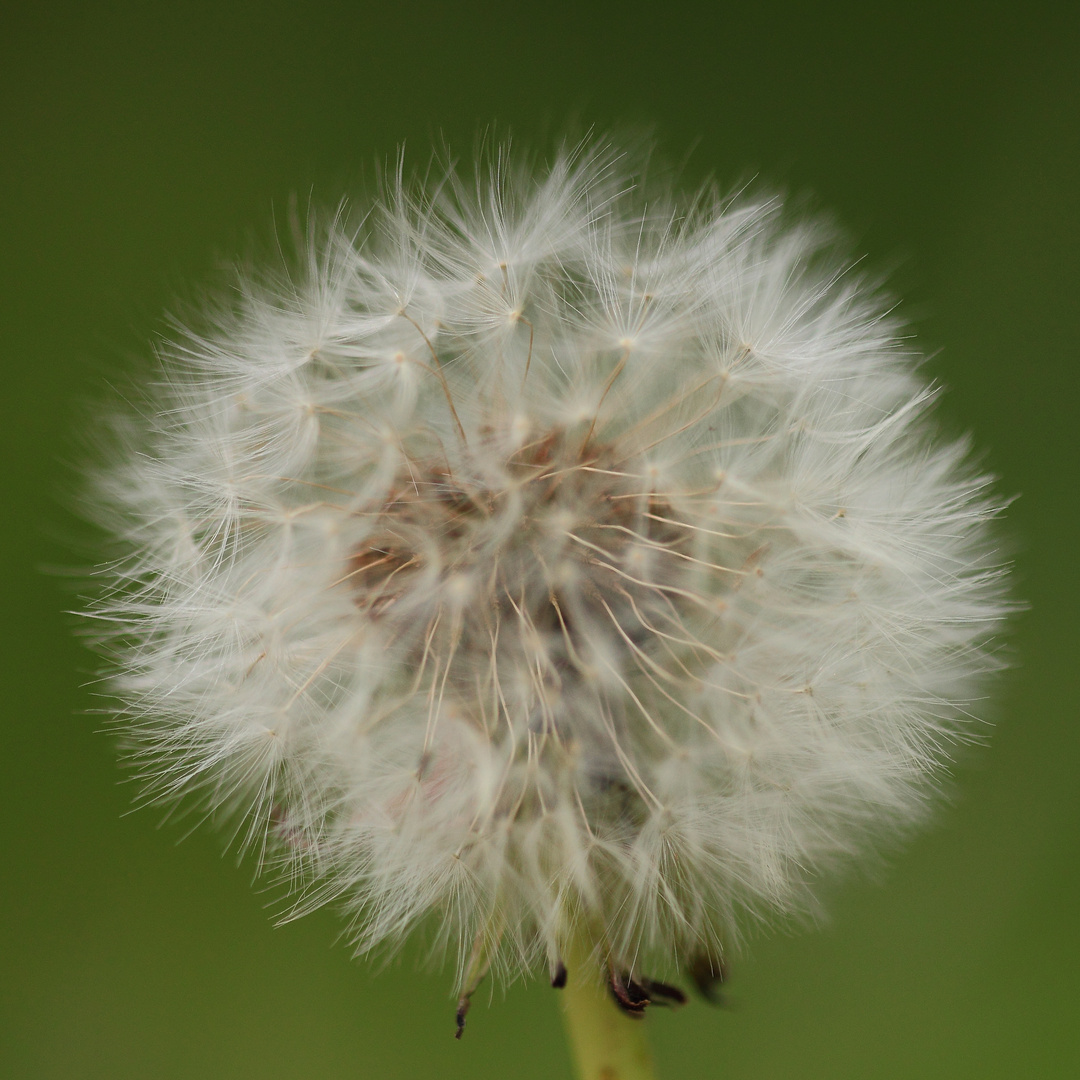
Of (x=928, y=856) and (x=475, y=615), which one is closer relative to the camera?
(x=475, y=615)

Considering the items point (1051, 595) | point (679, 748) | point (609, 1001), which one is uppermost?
point (1051, 595)

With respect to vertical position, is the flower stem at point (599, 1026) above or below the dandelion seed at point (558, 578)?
below

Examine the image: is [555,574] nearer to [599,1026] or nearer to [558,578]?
[558,578]

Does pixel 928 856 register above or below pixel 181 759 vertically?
below

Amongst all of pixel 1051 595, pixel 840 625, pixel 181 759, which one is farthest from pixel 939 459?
pixel 1051 595

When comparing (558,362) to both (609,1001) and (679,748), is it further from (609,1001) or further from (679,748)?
(609,1001)

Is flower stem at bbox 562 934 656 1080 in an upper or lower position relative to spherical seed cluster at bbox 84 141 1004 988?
lower
